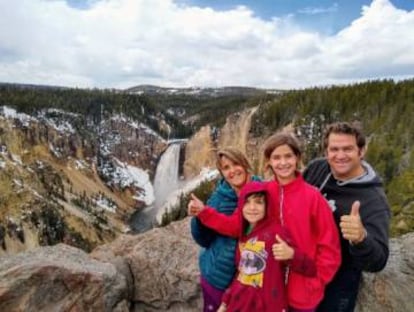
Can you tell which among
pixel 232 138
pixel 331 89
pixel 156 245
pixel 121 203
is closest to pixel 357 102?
pixel 331 89

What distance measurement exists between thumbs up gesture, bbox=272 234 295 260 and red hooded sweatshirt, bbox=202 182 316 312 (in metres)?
0.12

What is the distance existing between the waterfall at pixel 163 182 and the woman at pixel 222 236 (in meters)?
92.1

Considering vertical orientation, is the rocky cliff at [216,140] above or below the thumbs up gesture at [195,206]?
below

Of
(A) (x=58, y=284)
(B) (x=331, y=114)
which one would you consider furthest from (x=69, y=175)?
(A) (x=58, y=284)

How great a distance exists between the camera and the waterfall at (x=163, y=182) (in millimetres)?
99306

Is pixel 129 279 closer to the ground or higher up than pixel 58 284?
closer to the ground

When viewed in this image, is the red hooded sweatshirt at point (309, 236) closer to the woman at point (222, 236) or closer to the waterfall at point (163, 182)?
the woman at point (222, 236)

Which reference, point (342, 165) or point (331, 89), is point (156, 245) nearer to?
point (342, 165)

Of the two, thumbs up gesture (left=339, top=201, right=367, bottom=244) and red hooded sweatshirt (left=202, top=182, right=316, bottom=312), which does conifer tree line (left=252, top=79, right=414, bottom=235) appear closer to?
red hooded sweatshirt (left=202, top=182, right=316, bottom=312)

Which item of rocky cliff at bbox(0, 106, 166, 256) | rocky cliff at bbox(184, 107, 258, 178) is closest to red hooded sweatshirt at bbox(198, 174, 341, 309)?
rocky cliff at bbox(0, 106, 166, 256)

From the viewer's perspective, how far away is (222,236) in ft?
14.1

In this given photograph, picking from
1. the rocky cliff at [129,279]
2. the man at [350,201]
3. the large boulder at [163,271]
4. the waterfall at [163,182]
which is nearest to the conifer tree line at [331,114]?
the waterfall at [163,182]

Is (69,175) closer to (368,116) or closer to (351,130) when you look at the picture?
(368,116)

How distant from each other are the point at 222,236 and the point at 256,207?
2.21 ft
